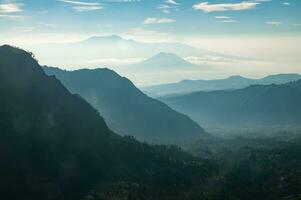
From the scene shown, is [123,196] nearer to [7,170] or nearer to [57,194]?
[57,194]

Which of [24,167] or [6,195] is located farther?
[24,167]

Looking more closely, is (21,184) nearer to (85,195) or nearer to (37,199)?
(37,199)

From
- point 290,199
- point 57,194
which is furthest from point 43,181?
point 290,199

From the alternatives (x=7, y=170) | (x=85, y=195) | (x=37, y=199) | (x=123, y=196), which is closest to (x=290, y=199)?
(x=123, y=196)

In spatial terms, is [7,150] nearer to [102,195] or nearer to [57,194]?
[57,194]

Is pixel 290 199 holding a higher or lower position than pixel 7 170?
lower

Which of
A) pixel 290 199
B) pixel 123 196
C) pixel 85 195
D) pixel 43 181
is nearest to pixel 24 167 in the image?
pixel 43 181

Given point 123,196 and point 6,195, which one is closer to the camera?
point 6,195

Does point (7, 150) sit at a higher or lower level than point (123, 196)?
higher
